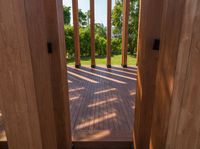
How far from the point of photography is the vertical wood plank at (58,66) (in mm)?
1250

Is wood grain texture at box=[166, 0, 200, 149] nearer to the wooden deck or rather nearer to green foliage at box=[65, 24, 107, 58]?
the wooden deck

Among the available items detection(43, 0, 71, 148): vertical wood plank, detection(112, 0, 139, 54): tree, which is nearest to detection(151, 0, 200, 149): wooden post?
detection(43, 0, 71, 148): vertical wood plank

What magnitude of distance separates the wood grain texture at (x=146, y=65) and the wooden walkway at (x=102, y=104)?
1.22 feet

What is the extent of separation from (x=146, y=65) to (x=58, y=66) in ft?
2.43

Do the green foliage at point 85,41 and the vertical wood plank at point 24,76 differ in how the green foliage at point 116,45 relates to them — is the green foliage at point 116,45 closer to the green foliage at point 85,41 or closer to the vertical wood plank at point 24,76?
the green foliage at point 85,41

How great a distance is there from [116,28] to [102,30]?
1.13 metres

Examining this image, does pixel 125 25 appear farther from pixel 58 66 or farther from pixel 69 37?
pixel 58 66

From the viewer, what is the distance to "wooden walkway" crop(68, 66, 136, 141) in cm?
201

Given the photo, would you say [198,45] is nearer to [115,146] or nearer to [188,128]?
[188,128]

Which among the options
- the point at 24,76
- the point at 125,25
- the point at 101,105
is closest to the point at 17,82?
the point at 24,76

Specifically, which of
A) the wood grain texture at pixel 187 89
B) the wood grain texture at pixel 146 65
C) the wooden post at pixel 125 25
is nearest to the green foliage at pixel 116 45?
the wooden post at pixel 125 25

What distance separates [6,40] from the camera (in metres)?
1.00

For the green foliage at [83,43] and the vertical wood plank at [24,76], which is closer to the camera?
the vertical wood plank at [24,76]

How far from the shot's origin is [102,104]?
2.74 m
